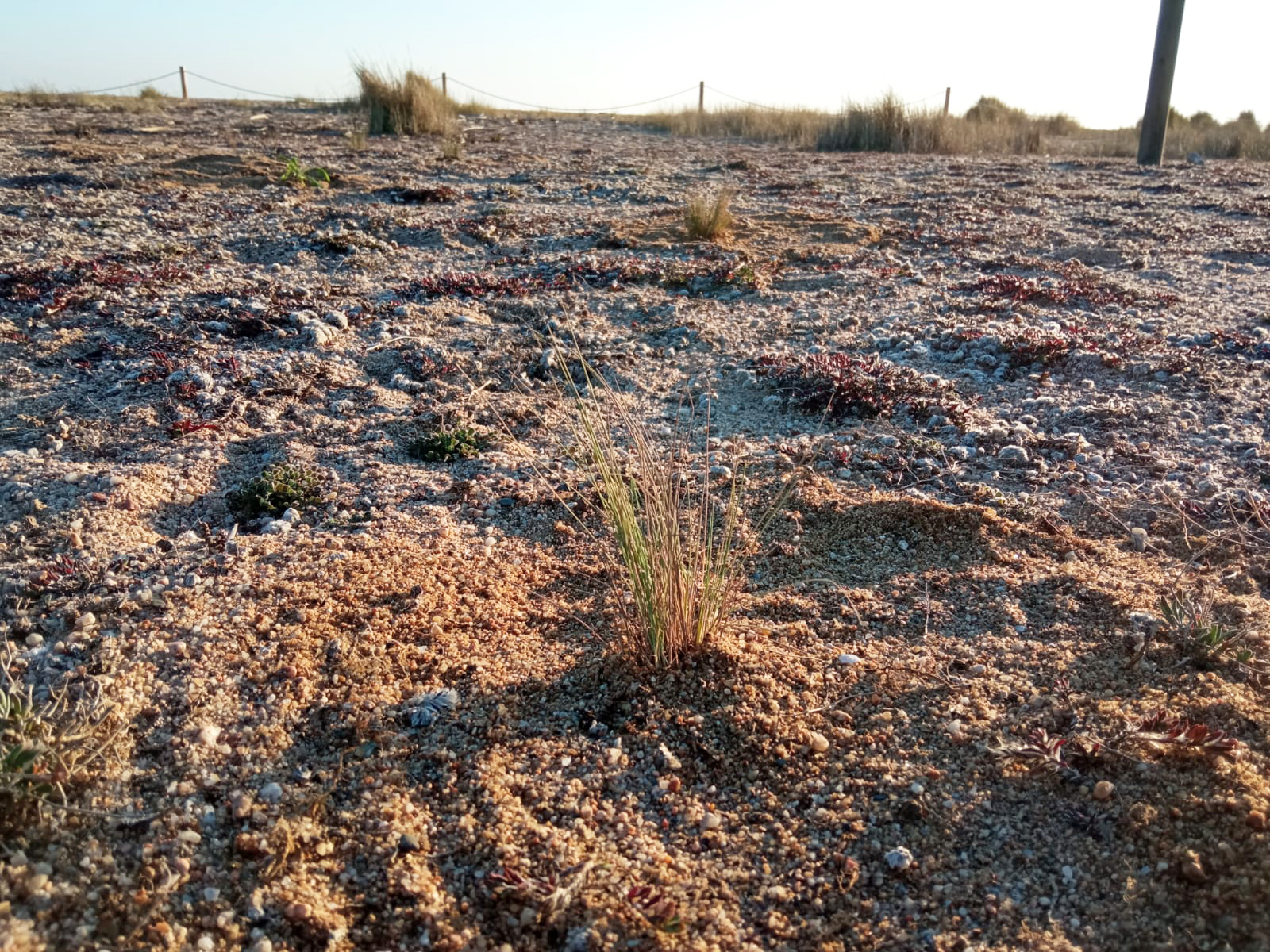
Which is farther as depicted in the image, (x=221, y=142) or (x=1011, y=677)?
(x=221, y=142)

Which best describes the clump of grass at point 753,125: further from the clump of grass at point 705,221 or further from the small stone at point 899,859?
the small stone at point 899,859

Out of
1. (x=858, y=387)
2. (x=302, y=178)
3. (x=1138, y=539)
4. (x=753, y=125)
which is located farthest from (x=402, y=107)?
(x=1138, y=539)

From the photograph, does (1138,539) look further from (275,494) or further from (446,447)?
(275,494)

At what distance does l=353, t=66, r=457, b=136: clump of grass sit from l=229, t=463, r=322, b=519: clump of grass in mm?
11312

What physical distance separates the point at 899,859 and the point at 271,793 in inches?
58.1

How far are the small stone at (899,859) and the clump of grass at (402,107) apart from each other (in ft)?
44.1

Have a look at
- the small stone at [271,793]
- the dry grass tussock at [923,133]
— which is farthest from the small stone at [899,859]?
the dry grass tussock at [923,133]

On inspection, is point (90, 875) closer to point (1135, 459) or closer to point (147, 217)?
point (1135, 459)

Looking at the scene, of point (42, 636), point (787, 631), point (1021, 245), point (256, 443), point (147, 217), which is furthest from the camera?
point (1021, 245)

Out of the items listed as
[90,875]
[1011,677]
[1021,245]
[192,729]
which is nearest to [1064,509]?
[1011,677]

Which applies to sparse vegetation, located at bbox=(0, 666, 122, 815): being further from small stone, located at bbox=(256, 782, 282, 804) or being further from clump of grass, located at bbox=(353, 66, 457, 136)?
clump of grass, located at bbox=(353, 66, 457, 136)

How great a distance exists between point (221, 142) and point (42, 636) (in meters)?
11.2

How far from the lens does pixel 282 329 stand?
5.12 metres

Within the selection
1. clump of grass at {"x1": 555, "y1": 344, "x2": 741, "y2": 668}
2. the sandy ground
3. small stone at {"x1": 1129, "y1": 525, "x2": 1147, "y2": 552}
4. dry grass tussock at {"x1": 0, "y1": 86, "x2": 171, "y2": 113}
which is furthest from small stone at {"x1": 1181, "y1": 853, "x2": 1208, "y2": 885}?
dry grass tussock at {"x1": 0, "y1": 86, "x2": 171, "y2": 113}
